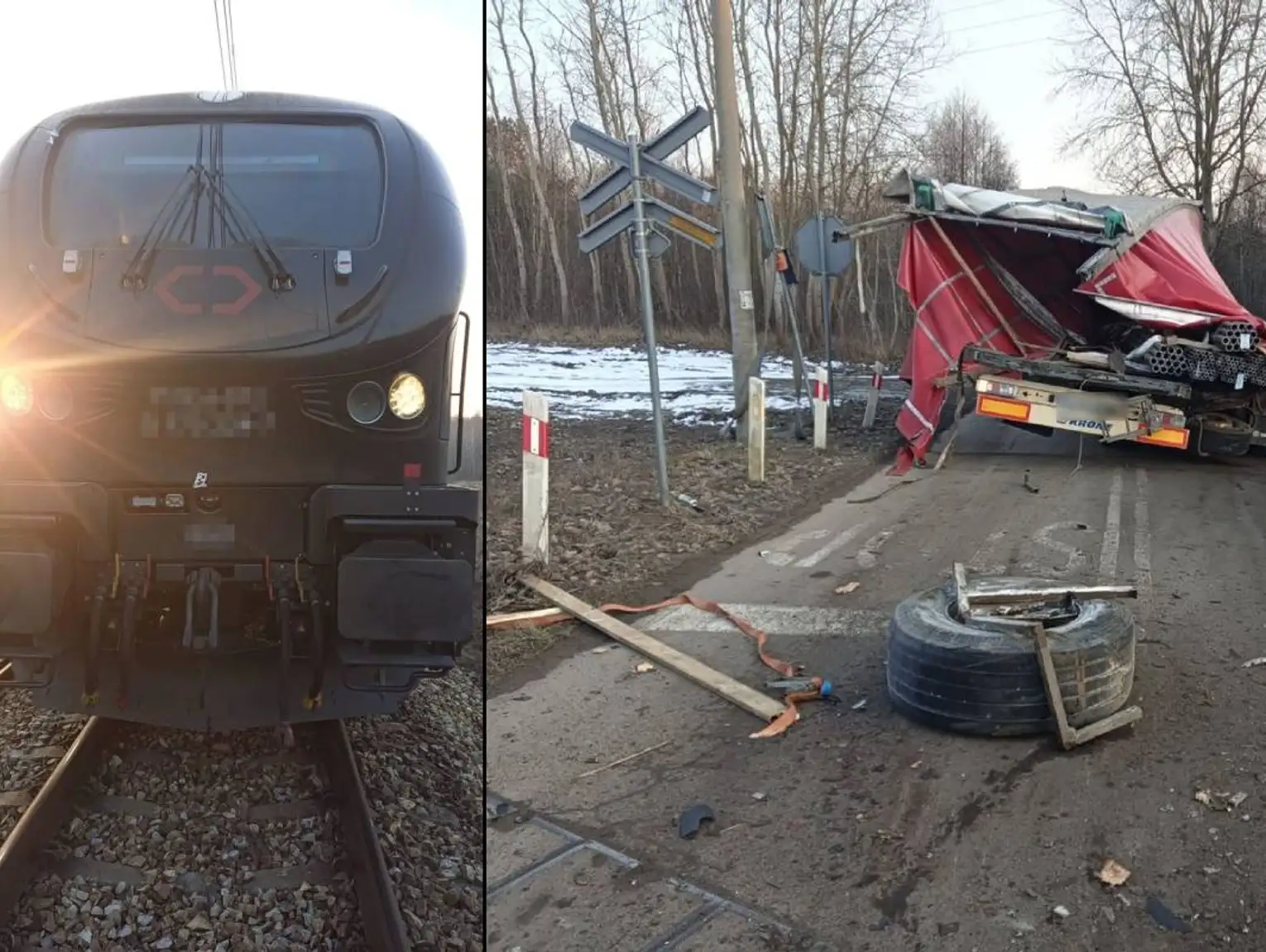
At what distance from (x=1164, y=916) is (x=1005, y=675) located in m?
1.19

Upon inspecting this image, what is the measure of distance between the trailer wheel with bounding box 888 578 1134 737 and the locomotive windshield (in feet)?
8.65

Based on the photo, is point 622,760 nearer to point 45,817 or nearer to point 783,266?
point 45,817

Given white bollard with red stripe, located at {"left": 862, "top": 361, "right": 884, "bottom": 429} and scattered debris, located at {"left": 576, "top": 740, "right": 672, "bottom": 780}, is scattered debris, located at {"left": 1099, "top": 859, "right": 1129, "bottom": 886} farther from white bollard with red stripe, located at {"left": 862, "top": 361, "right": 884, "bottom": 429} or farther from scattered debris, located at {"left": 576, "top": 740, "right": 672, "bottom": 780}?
white bollard with red stripe, located at {"left": 862, "top": 361, "right": 884, "bottom": 429}

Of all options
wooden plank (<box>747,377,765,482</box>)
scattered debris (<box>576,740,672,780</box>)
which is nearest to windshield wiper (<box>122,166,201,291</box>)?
scattered debris (<box>576,740,672,780</box>)

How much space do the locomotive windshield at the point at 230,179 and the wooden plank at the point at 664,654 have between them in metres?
2.37

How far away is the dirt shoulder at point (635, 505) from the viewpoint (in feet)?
20.5

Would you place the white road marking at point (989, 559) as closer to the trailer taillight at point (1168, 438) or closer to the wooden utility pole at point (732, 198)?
the trailer taillight at point (1168, 438)

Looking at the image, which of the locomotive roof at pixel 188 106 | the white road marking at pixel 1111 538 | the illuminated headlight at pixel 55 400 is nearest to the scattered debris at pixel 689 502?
the white road marking at pixel 1111 538

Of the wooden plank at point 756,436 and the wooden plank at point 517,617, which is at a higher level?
the wooden plank at point 756,436

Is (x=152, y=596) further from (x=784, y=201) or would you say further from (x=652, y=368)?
(x=784, y=201)

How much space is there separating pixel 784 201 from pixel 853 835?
27835 millimetres

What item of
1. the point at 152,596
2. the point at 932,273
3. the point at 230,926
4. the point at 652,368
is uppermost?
the point at 932,273

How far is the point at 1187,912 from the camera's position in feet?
9.37

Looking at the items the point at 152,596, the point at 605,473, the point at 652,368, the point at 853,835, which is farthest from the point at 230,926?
the point at 605,473
